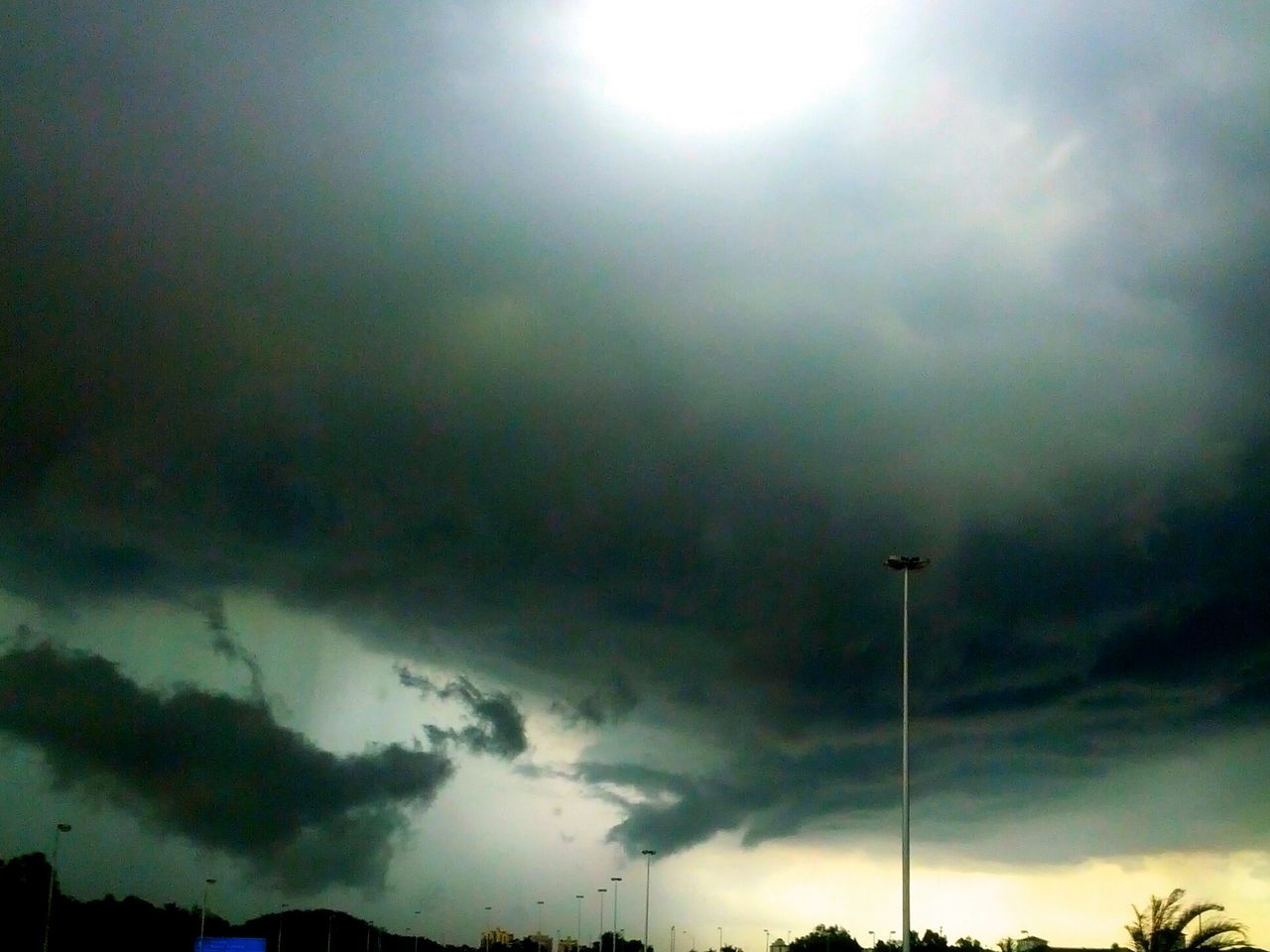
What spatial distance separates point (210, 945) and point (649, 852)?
66334mm

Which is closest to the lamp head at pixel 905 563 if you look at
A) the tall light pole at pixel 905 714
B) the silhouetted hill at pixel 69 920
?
the tall light pole at pixel 905 714

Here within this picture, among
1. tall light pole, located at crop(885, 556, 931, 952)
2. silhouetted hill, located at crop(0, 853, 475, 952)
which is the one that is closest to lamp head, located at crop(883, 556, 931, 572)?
tall light pole, located at crop(885, 556, 931, 952)

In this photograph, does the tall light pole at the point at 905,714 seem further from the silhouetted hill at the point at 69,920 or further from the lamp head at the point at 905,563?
the silhouetted hill at the point at 69,920

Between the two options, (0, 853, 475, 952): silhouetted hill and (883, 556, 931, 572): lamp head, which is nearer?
(883, 556, 931, 572): lamp head

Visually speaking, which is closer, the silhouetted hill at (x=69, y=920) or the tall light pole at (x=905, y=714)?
the tall light pole at (x=905, y=714)

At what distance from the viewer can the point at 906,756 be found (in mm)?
55656

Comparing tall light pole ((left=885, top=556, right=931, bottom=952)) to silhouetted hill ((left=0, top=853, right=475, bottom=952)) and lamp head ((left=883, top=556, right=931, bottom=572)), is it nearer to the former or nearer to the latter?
lamp head ((left=883, top=556, right=931, bottom=572))

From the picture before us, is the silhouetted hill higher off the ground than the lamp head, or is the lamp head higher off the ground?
the lamp head

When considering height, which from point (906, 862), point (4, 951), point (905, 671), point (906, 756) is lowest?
point (4, 951)

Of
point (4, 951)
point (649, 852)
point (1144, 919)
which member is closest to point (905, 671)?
point (1144, 919)

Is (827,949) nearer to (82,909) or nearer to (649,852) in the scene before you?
(649,852)

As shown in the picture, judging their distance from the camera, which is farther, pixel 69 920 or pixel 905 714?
pixel 69 920

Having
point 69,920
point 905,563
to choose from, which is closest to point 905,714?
point 905,563

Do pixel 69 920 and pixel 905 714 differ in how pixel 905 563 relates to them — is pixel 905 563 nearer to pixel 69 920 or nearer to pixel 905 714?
pixel 905 714
